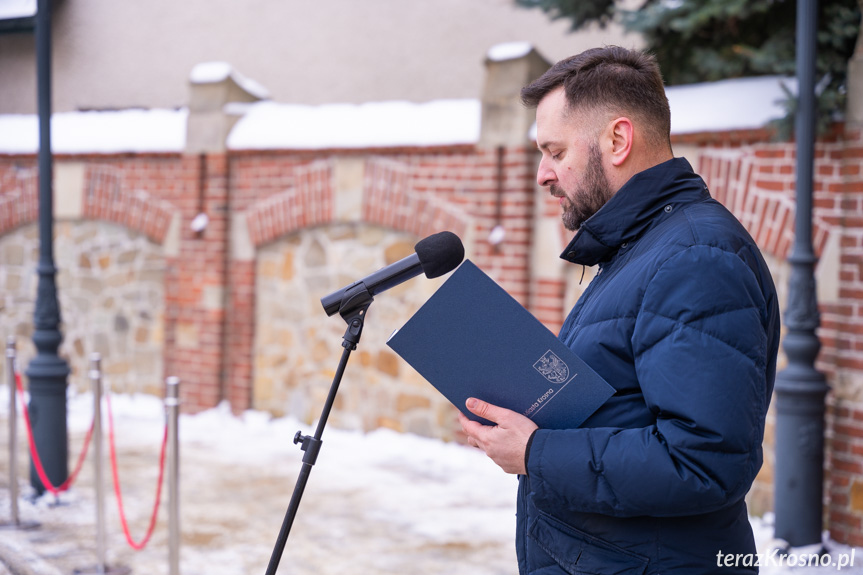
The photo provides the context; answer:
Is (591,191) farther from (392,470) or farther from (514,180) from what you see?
(392,470)

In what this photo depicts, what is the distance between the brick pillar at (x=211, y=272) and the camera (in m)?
7.53

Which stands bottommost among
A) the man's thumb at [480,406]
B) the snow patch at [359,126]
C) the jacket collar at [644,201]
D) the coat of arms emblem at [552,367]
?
the man's thumb at [480,406]

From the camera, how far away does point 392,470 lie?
604 centimetres

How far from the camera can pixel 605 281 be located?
1.81 meters

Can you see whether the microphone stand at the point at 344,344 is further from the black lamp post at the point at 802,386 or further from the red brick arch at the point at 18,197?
the red brick arch at the point at 18,197

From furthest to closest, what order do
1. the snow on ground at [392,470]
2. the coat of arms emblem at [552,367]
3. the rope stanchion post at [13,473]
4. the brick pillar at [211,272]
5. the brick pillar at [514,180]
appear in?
the brick pillar at [211,272]
the brick pillar at [514,180]
the rope stanchion post at [13,473]
the snow on ground at [392,470]
the coat of arms emblem at [552,367]

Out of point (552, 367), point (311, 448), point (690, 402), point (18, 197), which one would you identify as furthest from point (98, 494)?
point (18, 197)

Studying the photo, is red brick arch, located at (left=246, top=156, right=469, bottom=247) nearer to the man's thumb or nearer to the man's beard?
the man's beard

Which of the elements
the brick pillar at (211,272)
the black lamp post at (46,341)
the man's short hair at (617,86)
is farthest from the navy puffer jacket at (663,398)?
the brick pillar at (211,272)

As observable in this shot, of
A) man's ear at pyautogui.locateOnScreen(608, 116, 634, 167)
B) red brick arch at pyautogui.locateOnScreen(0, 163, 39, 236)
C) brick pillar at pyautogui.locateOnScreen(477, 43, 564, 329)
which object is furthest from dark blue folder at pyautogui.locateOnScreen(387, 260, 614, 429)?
red brick arch at pyautogui.locateOnScreen(0, 163, 39, 236)

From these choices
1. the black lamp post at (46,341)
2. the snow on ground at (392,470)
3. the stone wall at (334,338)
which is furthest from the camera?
the stone wall at (334,338)

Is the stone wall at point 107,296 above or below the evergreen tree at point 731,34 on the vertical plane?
below

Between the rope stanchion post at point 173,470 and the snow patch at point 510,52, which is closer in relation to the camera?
the rope stanchion post at point 173,470

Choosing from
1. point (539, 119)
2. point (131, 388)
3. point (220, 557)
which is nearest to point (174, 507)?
point (220, 557)
